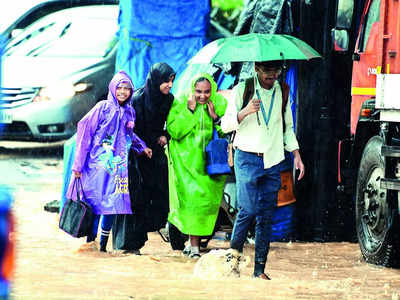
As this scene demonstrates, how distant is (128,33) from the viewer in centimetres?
1362

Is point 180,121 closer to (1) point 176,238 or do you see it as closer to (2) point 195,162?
(2) point 195,162

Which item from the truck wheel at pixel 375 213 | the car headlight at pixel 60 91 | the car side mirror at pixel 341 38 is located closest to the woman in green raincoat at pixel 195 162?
the car side mirror at pixel 341 38

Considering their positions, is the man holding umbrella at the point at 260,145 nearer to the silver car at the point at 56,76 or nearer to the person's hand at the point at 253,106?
the person's hand at the point at 253,106

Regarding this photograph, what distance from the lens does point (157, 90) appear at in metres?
8.70

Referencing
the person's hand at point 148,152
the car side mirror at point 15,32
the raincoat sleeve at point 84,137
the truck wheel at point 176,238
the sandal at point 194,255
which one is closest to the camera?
the raincoat sleeve at point 84,137

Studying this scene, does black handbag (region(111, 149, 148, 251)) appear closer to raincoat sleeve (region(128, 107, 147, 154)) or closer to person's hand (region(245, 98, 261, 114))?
raincoat sleeve (region(128, 107, 147, 154))

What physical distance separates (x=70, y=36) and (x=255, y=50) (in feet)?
30.5

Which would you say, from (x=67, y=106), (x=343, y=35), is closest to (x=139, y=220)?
(x=343, y=35)

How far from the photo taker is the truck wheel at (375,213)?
7883 mm

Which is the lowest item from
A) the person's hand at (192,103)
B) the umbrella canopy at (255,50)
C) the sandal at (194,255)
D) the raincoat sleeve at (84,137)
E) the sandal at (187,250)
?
the sandal at (187,250)

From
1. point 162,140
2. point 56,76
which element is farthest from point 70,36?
point 162,140

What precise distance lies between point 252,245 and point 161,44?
5261mm

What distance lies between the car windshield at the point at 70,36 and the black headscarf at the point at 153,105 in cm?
681

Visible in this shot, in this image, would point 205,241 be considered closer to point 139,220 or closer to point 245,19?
point 139,220
